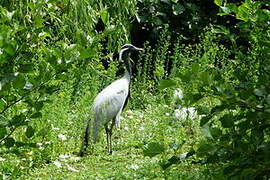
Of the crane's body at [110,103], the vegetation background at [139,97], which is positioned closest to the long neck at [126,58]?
the crane's body at [110,103]

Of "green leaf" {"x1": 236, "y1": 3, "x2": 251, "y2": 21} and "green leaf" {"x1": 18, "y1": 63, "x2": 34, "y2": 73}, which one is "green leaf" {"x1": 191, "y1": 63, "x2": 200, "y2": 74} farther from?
"green leaf" {"x1": 236, "y1": 3, "x2": 251, "y2": 21}

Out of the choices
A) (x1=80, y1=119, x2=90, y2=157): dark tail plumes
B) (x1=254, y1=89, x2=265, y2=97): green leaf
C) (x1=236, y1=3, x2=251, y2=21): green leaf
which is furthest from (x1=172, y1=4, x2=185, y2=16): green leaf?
(x1=254, y1=89, x2=265, y2=97): green leaf

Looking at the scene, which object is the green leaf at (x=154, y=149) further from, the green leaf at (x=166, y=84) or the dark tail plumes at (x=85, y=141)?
the dark tail plumes at (x=85, y=141)

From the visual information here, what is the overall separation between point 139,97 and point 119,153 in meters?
2.45

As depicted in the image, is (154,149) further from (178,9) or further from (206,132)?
(178,9)

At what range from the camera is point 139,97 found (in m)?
8.72

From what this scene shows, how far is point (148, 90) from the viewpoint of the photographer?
30.7 ft

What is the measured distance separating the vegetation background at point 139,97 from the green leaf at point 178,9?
19 millimetres

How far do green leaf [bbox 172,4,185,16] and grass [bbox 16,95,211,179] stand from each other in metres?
3.07

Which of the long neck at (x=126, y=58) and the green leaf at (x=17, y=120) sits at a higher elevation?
the green leaf at (x=17, y=120)

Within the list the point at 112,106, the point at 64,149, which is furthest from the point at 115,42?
the point at 64,149

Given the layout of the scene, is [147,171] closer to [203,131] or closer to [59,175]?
[59,175]

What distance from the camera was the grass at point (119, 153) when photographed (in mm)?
4988

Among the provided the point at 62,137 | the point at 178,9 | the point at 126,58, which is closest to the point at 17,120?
the point at 62,137
